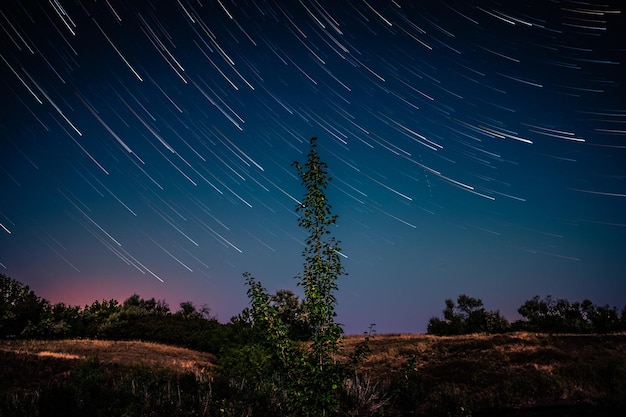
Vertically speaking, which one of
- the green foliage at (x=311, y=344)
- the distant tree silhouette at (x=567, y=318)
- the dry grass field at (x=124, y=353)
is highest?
the distant tree silhouette at (x=567, y=318)

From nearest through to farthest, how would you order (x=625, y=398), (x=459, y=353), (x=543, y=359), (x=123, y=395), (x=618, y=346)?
(x=123, y=395) → (x=625, y=398) → (x=543, y=359) → (x=618, y=346) → (x=459, y=353)

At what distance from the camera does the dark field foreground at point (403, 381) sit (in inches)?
498

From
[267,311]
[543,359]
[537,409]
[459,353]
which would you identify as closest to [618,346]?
[543,359]

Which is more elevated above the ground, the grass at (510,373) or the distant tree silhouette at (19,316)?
the grass at (510,373)

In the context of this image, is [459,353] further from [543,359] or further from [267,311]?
[267,311]

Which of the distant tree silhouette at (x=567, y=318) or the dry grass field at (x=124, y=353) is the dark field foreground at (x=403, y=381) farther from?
the distant tree silhouette at (x=567, y=318)

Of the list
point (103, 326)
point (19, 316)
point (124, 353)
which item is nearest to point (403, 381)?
point (124, 353)

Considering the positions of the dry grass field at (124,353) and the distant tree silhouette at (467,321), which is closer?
the dry grass field at (124,353)

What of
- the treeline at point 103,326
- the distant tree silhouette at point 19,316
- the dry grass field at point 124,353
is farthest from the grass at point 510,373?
the distant tree silhouette at point 19,316

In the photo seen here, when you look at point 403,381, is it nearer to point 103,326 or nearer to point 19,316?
point 103,326

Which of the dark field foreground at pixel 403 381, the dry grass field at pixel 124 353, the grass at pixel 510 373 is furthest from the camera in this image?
the dry grass field at pixel 124 353

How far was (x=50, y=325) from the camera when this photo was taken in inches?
1618

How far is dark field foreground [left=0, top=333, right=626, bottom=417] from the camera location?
1265 centimetres

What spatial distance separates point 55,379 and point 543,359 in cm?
3097
